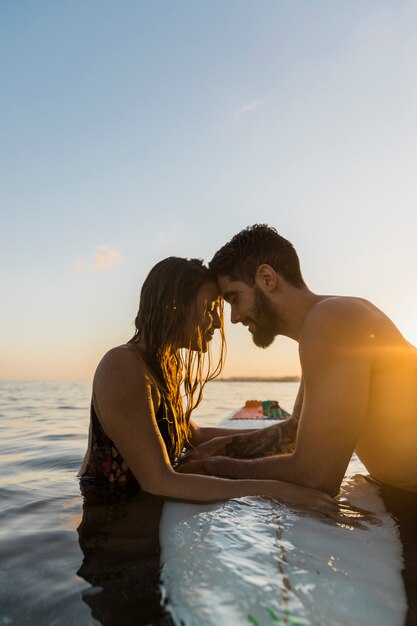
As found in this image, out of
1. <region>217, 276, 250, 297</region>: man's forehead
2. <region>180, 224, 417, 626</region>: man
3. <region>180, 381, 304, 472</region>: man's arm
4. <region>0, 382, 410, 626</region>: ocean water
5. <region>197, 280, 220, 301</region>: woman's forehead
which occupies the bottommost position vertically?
<region>0, 382, 410, 626</region>: ocean water

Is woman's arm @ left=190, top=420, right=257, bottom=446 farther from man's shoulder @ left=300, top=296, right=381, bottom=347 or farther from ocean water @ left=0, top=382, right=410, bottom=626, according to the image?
man's shoulder @ left=300, top=296, right=381, bottom=347

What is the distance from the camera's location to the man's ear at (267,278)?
Result: 123 inches

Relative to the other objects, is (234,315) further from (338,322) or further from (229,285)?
(338,322)

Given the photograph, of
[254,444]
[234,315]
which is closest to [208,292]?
[234,315]

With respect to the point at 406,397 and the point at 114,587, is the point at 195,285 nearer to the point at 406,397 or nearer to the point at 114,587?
the point at 406,397

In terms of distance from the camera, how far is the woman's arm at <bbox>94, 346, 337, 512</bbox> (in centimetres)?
221

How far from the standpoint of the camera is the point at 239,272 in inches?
123

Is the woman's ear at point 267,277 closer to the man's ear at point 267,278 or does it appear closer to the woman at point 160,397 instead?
the man's ear at point 267,278

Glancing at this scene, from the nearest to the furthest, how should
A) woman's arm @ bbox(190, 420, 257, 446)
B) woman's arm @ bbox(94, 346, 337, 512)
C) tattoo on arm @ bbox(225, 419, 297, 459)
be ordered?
woman's arm @ bbox(94, 346, 337, 512) < tattoo on arm @ bbox(225, 419, 297, 459) < woman's arm @ bbox(190, 420, 257, 446)

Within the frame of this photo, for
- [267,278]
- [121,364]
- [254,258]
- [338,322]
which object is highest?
[254,258]

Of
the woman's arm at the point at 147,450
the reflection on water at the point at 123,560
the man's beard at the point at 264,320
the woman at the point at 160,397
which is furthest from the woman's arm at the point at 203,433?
the woman's arm at the point at 147,450

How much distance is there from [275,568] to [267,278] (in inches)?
79.7

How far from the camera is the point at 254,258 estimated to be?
315 cm

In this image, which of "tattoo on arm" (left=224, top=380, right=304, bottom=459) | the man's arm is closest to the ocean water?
the man's arm
